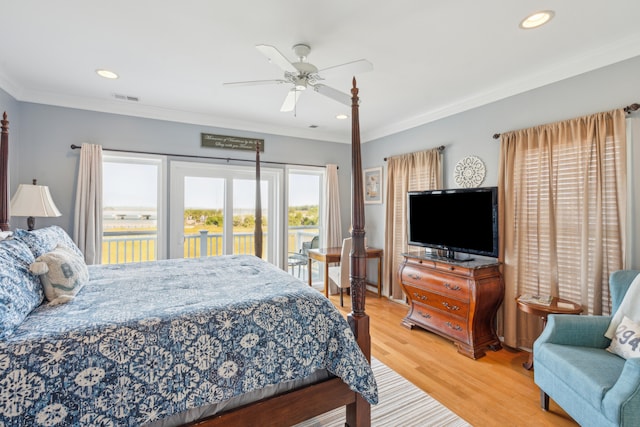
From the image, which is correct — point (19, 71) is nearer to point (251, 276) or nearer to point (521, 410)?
point (251, 276)

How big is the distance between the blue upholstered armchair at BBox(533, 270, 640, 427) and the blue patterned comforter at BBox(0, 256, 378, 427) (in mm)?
1156

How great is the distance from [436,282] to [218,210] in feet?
9.93

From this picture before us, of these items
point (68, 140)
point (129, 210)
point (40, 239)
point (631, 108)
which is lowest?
point (40, 239)

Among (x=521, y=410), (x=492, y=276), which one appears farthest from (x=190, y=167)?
(x=521, y=410)

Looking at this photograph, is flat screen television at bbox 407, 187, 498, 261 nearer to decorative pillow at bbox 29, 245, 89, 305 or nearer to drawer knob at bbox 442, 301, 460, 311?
drawer knob at bbox 442, 301, 460, 311

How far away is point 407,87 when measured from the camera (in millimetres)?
3113

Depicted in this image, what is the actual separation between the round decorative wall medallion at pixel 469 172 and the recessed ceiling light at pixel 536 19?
150 centimetres

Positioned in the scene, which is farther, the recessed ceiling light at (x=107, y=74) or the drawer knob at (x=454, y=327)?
the drawer knob at (x=454, y=327)

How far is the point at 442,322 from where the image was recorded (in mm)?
3135

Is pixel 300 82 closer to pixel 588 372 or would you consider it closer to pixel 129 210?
pixel 588 372

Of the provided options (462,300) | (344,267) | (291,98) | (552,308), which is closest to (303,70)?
(291,98)

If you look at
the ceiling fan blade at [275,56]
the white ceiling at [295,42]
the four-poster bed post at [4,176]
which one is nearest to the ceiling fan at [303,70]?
the ceiling fan blade at [275,56]

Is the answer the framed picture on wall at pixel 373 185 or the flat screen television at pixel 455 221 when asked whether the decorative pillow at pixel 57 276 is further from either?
the framed picture on wall at pixel 373 185

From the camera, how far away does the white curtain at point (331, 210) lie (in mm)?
4973
